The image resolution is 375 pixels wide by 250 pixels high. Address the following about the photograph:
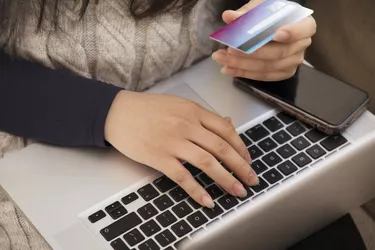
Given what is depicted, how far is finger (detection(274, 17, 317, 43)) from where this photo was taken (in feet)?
2.18

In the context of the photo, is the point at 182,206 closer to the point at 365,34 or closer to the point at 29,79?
the point at 29,79

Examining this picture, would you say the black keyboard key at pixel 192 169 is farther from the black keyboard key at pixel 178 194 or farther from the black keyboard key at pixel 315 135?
the black keyboard key at pixel 315 135

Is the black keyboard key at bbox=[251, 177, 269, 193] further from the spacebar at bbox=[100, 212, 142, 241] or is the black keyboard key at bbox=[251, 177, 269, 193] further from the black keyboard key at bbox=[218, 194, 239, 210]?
the spacebar at bbox=[100, 212, 142, 241]

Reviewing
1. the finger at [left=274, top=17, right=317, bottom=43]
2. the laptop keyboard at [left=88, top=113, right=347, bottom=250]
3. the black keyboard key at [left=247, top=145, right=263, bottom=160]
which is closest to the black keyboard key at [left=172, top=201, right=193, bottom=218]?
the laptop keyboard at [left=88, top=113, right=347, bottom=250]

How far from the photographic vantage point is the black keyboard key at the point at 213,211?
63 cm

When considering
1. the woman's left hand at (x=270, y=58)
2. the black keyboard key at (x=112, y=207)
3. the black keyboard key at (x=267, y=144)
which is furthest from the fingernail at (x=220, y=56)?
the black keyboard key at (x=112, y=207)

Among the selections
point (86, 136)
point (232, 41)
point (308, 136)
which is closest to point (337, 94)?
point (308, 136)

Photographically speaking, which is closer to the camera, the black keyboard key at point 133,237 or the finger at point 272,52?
the black keyboard key at point 133,237

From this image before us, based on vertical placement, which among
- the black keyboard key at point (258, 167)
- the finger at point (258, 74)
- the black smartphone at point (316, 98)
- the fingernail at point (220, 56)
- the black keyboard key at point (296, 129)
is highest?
the fingernail at point (220, 56)

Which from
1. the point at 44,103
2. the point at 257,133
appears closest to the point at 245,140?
the point at 257,133

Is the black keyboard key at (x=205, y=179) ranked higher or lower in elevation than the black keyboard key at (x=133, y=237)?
higher

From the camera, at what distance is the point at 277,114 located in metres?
0.73

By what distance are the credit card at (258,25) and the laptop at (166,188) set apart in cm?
12

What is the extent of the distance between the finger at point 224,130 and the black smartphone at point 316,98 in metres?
0.08
